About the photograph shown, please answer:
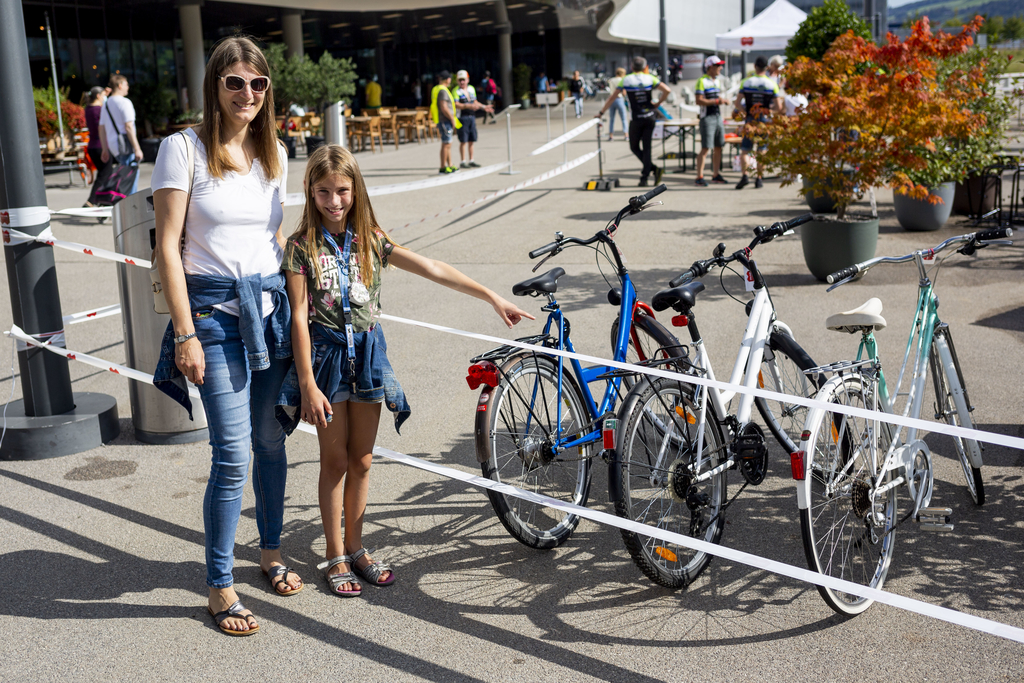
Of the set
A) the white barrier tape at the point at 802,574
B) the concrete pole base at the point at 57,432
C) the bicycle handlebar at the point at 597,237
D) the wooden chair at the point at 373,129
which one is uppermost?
the wooden chair at the point at 373,129

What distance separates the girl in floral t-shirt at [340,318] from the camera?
3455mm

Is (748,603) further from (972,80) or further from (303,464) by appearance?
(972,80)

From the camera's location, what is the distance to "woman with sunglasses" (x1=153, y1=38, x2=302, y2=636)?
3248 mm

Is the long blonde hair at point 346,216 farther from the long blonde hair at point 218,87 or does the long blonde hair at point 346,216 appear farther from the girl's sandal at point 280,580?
the girl's sandal at point 280,580

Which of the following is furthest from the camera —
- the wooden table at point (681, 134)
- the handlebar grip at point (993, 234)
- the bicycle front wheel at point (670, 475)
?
the wooden table at point (681, 134)

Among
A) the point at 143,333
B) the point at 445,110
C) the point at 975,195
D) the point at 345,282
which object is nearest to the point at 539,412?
the point at 345,282

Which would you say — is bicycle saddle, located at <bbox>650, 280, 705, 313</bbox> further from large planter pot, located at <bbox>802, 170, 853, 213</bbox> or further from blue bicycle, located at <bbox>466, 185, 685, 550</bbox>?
large planter pot, located at <bbox>802, 170, 853, 213</bbox>

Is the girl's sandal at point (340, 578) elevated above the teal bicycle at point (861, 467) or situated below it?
below

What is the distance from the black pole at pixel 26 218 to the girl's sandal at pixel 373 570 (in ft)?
8.30

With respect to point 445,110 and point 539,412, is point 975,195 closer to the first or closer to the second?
point 445,110

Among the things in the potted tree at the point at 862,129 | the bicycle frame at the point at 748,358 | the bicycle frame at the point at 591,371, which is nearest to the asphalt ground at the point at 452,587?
the bicycle frame at the point at 591,371

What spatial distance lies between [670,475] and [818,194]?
6034mm

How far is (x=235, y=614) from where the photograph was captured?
3.49 metres

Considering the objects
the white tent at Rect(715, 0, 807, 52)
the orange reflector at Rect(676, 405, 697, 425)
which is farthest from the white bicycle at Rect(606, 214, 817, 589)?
the white tent at Rect(715, 0, 807, 52)
